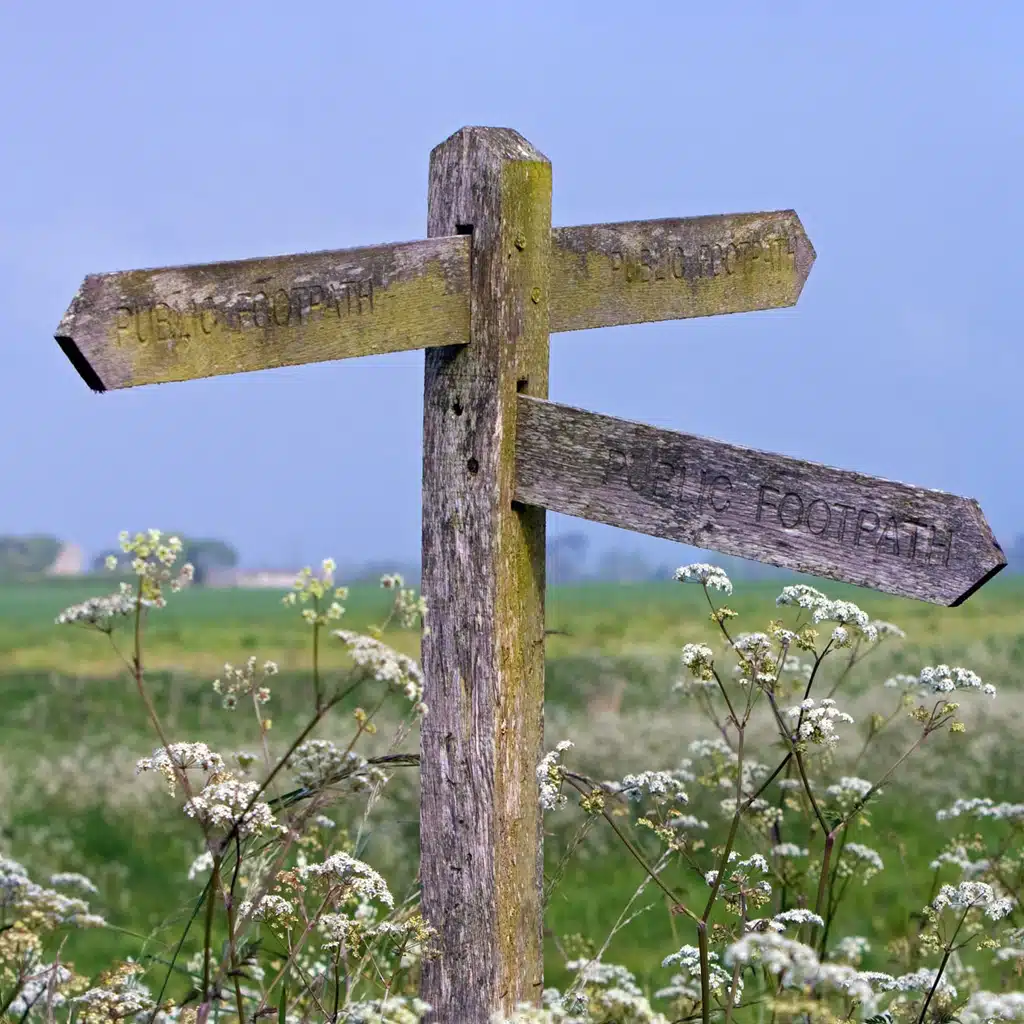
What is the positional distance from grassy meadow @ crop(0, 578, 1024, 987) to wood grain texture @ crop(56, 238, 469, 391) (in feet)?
2.69

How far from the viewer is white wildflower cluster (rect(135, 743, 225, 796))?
3429 mm

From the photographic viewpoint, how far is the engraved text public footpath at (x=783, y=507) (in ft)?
10.6

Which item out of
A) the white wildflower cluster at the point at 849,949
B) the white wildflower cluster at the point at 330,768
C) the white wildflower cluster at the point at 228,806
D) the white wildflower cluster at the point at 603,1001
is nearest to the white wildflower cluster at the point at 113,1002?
the white wildflower cluster at the point at 228,806

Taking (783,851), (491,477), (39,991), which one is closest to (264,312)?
(491,477)

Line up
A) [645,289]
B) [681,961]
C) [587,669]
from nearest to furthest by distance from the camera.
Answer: [681,961] → [645,289] → [587,669]

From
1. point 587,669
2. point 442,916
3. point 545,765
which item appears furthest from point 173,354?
point 587,669

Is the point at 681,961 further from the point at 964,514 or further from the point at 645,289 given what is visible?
the point at 645,289

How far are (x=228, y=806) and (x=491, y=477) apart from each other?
1.18 metres

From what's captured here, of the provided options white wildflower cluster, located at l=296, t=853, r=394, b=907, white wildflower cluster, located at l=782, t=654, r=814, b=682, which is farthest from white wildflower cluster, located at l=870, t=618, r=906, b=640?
white wildflower cluster, located at l=296, t=853, r=394, b=907

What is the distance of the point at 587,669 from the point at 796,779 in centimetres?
1012

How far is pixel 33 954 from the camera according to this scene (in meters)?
4.00

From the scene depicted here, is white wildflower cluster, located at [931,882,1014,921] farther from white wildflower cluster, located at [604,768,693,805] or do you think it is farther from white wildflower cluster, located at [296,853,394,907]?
white wildflower cluster, located at [296,853,394,907]

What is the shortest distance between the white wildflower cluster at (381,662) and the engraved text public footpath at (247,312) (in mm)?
932

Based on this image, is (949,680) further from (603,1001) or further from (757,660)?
(603,1001)
